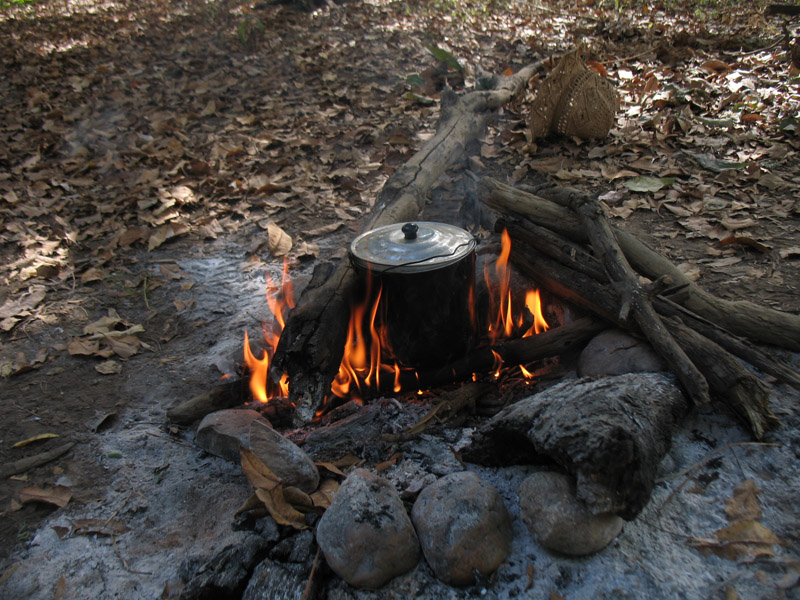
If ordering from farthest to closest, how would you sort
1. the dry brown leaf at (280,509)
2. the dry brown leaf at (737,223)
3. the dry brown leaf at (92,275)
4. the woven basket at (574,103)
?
the woven basket at (574,103)
the dry brown leaf at (92,275)
the dry brown leaf at (737,223)
the dry brown leaf at (280,509)

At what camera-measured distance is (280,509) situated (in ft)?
6.75

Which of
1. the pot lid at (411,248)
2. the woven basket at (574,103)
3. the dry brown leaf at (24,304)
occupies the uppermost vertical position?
the woven basket at (574,103)

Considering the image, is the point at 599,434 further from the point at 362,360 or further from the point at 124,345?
the point at 124,345

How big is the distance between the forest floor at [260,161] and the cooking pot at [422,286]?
1.18 meters

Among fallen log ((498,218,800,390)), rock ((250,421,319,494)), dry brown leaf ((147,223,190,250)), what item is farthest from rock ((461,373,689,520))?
dry brown leaf ((147,223,190,250))

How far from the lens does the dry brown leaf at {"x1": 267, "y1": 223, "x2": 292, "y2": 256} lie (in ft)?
14.4

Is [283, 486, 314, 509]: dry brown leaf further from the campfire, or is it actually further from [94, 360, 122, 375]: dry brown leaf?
[94, 360, 122, 375]: dry brown leaf

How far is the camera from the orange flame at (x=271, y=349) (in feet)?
9.63

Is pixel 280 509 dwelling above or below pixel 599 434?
below

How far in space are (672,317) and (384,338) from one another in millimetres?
1478

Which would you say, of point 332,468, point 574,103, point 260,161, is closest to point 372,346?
point 332,468

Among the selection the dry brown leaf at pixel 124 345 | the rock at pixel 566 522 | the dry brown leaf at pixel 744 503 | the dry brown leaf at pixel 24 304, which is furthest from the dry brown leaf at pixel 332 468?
the dry brown leaf at pixel 24 304

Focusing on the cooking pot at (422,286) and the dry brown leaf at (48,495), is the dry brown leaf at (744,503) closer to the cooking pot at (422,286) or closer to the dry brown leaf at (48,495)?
the cooking pot at (422,286)

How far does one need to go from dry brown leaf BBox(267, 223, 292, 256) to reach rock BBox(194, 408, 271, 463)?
1.99 meters
